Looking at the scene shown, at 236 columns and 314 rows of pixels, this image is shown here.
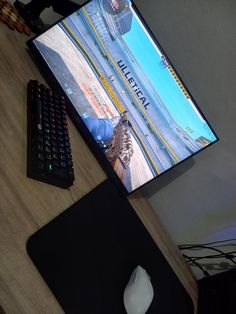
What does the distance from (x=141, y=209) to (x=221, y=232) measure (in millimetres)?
287

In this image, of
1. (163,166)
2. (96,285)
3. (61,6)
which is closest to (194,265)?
(163,166)

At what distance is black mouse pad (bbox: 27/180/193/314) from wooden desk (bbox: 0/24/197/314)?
0.02 meters

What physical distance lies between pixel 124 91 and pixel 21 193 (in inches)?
18.2

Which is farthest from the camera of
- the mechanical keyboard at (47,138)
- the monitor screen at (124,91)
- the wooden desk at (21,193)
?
the monitor screen at (124,91)

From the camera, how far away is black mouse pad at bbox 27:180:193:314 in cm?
75

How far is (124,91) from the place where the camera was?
3.55 feet

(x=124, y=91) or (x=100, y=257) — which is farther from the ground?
(x=124, y=91)

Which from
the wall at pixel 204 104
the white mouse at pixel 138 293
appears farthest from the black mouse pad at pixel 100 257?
the wall at pixel 204 104

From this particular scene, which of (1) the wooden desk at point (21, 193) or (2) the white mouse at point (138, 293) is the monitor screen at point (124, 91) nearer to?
(1) the wooden desk at point (21, 193)

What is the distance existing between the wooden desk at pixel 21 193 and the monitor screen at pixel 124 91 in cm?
6

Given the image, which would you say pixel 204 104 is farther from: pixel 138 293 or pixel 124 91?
pixel 138 293

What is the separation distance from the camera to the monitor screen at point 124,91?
105 cm

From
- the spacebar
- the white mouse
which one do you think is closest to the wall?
the white mouse

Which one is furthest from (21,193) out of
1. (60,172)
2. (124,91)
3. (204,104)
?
(204,104)
